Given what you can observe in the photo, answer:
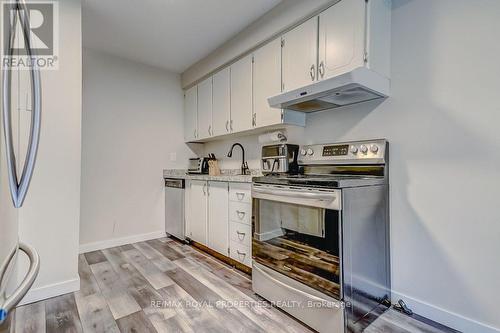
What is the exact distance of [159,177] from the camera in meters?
3.47

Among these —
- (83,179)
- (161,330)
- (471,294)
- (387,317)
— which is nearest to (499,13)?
(471,294)

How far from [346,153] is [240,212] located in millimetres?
1069

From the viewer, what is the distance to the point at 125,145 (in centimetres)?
318

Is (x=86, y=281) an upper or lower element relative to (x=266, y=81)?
lower

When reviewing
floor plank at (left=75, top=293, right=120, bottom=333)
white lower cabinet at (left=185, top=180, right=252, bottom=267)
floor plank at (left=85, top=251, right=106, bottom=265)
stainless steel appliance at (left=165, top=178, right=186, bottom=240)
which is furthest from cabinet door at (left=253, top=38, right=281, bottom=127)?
floor plank at (left=85, top=251, right=106, bottom=265)

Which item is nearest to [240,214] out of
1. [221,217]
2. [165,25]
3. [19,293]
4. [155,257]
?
[221,217]

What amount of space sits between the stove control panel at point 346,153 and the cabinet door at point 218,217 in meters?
0.87

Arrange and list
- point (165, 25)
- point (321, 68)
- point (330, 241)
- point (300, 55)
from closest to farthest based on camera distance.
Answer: point (330, 241)
point (321, 68)
point (300, 55)
point (165, 25)

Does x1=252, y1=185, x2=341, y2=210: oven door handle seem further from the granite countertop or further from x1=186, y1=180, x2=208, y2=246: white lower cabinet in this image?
x1=186, y1=180, x2=208, y2=246: white lower cabinet

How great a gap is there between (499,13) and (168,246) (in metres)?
3.48

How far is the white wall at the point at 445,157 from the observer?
4.54 ft

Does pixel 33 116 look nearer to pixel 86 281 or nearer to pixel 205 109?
pixel 86 281

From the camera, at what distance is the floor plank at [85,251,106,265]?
2572 millimetres

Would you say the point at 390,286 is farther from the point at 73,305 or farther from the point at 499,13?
the point at 73,305
